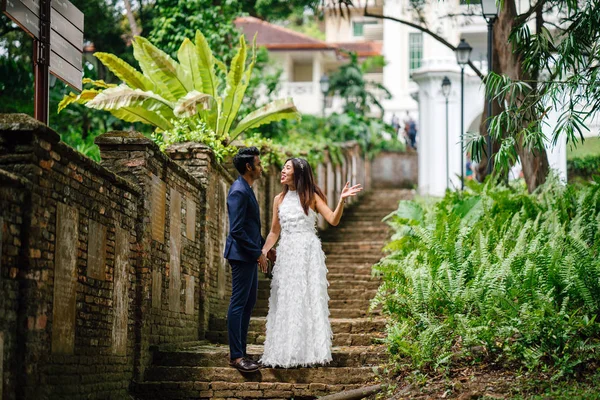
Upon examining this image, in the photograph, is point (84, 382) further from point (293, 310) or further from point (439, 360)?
point (439, 360)

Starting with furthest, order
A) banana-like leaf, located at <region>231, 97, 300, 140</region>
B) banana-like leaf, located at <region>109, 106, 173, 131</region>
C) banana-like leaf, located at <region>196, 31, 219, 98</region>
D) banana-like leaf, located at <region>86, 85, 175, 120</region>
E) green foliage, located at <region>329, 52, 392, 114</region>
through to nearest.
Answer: green foliage, located at <region>329, 52, 392, 114</region> → banana-like leaf, located at <region>231, 97, 300, 140</region> → banana-like leaf, located at <region>196, 31, 219, 98</region> → banana-like leaf, located at <region>109, 106, 173, 131</region> → banana-like leaf, located at <region>86, 85, 175, 120</region>

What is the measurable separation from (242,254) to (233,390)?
→ 132 cm

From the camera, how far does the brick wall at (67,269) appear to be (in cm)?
679

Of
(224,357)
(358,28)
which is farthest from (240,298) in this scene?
(358,28)

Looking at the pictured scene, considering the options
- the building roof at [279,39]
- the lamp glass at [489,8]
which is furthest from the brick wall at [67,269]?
the building roof at [279,39]

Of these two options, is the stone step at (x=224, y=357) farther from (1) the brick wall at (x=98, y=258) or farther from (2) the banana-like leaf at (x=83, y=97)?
(2) the banana-like leaf at (x=83, y=97)

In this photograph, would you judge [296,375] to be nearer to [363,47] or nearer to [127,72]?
[127,72]

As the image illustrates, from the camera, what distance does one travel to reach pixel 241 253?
29.6 feet

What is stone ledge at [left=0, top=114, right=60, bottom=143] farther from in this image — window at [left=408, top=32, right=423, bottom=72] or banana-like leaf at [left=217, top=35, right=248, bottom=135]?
window at [left=408, top=32, right=423, bottom=72]

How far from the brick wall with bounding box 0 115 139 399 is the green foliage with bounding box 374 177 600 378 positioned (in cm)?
273

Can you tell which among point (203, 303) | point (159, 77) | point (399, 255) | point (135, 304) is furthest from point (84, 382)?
point (159, 77)

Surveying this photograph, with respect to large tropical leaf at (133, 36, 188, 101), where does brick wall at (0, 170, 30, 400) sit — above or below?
below

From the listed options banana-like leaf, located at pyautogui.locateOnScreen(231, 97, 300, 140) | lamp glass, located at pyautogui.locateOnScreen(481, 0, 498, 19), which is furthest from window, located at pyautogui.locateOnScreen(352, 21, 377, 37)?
lamp glass, located at pyautogui.locateOnScreen(481, 0, 498, 19)

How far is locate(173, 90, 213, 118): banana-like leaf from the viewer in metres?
14.4
